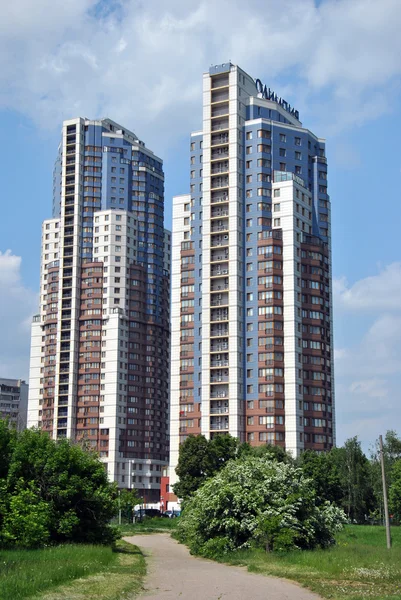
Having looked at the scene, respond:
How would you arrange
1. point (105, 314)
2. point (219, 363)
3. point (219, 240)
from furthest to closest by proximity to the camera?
point (105, 314) < point (219, 240) < point (219, 363)

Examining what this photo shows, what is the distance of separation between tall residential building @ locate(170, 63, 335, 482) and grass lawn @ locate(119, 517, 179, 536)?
23568 millimetres

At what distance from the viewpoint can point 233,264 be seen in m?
122

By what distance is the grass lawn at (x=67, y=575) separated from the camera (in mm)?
26109

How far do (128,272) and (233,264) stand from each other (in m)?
36.3

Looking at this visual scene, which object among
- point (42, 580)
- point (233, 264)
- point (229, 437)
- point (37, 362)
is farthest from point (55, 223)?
point (42, 580)

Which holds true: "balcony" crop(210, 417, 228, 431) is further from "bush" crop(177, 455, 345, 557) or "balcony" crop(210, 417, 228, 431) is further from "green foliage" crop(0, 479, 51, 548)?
"green foliage" crop(0, 479, 51, 548)

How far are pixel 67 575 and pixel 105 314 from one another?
120 meters

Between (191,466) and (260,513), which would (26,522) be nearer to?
(260,513)

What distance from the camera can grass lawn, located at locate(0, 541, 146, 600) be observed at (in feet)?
85.7

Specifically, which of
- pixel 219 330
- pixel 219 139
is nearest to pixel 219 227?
pixel 219 139

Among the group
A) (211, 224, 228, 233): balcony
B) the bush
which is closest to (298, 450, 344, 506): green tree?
(211, 224, 228, 233): balcony

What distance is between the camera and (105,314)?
14888cm

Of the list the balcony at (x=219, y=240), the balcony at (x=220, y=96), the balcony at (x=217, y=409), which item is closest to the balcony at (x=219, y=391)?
the balcony at (x=217, y=409)

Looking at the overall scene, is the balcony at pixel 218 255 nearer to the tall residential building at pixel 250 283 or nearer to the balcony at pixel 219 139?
the tall residential building at pixel 250 283
